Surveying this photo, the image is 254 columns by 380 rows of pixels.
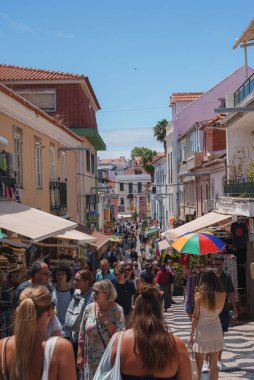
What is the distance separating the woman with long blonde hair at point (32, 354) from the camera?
348cm

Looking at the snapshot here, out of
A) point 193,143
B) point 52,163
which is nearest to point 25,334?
point 52,163

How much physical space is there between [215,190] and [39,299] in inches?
936

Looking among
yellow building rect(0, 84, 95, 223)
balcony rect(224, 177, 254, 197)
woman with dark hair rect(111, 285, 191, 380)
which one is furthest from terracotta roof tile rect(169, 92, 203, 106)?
woman with dark hair rect(111, 285, 191, 380)

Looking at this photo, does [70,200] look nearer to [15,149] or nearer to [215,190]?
[215,190]

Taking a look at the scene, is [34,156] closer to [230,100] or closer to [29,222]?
[29,222]

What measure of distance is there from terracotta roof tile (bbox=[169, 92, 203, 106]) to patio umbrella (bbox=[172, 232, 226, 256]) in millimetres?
29701

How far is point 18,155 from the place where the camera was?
15.3 m

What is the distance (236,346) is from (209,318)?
11.7 ft

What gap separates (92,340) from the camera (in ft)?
18.6

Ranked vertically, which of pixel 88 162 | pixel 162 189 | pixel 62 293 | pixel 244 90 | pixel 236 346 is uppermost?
pixel 244 90

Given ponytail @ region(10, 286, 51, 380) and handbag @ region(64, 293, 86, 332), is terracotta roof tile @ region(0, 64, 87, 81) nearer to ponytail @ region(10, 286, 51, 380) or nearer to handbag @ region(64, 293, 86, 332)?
handbag @ region(64, 293, 86, 332)

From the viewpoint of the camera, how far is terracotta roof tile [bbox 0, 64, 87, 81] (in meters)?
26.5

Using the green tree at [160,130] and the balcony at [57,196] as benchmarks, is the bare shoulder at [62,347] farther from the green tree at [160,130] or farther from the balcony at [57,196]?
the green tree at [160,130]

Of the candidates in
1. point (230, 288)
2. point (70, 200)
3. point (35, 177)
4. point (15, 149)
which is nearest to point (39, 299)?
point (230, 288)
